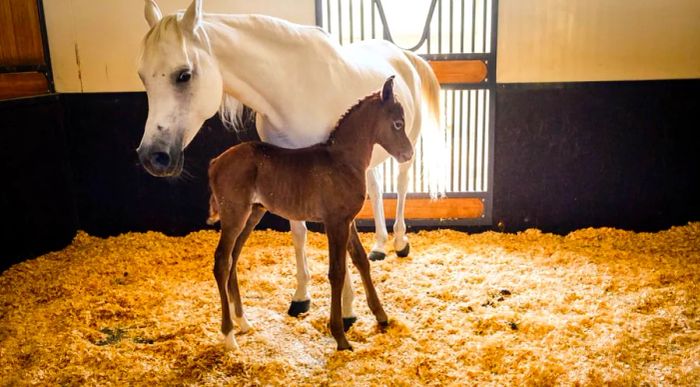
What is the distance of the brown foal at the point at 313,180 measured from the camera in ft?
7.52

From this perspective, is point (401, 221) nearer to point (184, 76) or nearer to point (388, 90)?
point (388, 90)

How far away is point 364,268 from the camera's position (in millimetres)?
2582

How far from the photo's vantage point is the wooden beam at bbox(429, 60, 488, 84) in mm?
3922

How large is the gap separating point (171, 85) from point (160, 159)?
0.91 feet

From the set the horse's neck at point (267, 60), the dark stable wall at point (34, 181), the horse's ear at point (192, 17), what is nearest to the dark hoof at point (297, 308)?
the horse's neck at point (267, 60)

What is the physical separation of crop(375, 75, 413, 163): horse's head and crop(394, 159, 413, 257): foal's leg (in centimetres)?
132

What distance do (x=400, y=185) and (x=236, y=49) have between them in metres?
1.85

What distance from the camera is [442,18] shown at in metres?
4.02

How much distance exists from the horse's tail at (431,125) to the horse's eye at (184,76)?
1.86 m

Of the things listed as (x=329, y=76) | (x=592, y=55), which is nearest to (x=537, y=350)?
(x=329, y=76)

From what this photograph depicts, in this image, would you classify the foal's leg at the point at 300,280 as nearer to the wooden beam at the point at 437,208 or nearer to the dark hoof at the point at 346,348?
the dark hoof at the point at 346,348

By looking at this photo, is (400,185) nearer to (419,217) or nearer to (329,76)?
(419,217)

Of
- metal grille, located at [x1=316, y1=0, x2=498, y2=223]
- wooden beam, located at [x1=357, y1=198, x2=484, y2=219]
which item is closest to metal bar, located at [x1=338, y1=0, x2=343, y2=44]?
metal grille, located at [x1=316, y1=0, x2=498, y2=223]

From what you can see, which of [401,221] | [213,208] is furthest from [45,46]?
[401,221]
